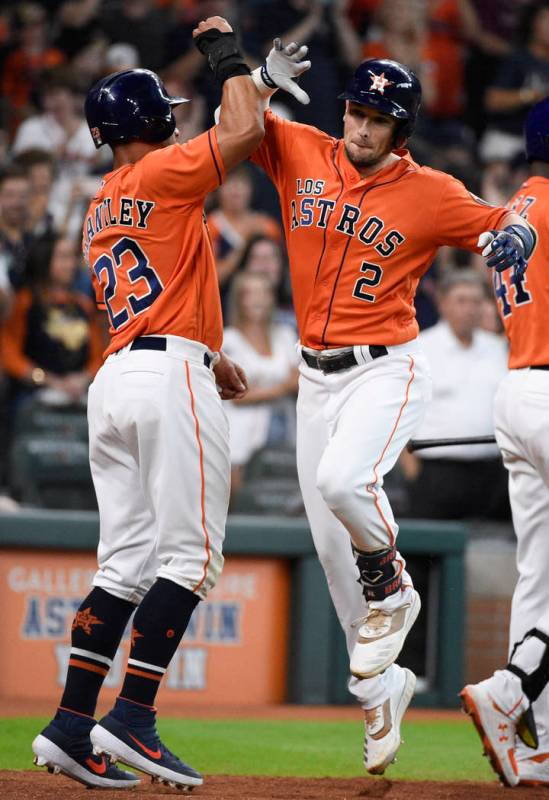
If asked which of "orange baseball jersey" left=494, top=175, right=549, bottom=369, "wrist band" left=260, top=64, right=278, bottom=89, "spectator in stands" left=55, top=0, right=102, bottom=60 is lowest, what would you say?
"orange baseball jersey" left=494, top=175, right=549, bottom=369

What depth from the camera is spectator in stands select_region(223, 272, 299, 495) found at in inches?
333

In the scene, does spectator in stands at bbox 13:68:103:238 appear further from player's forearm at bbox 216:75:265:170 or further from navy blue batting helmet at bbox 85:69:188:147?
player's forearm at bbox 216:75:265:170

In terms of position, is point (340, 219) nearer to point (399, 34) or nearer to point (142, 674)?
point (142, 674)

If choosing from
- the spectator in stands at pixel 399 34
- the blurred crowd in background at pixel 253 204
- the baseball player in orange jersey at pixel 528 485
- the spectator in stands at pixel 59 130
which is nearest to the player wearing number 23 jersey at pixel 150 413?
the baseball player in orange jersey at pixel 528 485

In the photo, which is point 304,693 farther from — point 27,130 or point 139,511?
point 27,130

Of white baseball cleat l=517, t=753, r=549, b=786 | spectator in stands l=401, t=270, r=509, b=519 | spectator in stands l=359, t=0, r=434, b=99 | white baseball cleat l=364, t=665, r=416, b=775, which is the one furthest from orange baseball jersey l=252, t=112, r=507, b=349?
spectator in stands l=359, t=0, r=434, b=99

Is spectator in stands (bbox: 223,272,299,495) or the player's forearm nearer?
the player's forearm

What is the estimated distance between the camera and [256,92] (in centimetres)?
449

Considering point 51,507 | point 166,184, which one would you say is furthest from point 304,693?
point 166,184

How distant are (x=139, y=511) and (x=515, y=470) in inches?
61.4

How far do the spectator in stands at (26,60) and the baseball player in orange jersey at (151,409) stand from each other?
6769 millimetres

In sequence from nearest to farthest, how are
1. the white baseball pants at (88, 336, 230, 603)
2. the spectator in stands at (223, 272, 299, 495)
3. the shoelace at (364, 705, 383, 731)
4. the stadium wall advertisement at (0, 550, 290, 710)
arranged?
the white baseball pants at (88, 336, 230, 603)
the shoelace at (364, 705, 383, 731)
the stadium wall advertisement at (0, 550, 290, 710)
the spectator in stands at (223, 272, 299, 495)

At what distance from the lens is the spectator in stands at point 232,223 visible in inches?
372

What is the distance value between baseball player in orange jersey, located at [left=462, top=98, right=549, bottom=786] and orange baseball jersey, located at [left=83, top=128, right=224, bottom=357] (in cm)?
126
